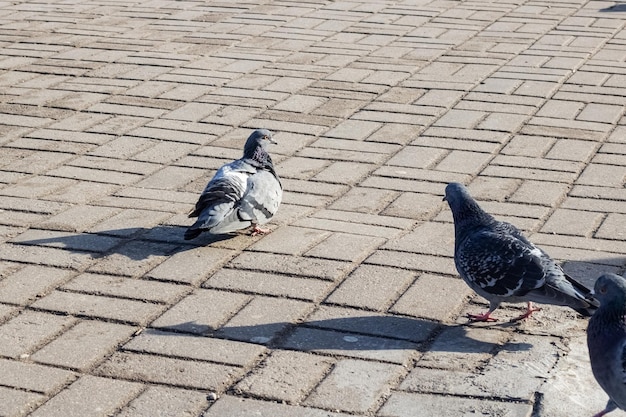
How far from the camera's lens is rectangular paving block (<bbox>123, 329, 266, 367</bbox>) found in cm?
438

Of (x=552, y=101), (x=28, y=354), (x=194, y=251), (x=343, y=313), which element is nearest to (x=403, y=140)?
(x=552, y=101)

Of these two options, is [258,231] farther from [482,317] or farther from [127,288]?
[482,317]

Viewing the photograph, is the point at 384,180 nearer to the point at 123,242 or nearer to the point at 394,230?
the point at 394,230

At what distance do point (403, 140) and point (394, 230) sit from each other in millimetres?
1659

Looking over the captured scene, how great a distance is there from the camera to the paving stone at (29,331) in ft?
14.7

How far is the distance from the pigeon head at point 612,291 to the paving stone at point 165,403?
1.52 meters

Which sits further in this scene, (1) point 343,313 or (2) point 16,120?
(2) point 16,120

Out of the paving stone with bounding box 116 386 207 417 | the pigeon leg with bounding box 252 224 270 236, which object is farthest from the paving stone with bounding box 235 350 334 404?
the pigeon leg with bounding box 252 224 270 236

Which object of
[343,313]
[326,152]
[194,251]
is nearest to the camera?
[343,313]

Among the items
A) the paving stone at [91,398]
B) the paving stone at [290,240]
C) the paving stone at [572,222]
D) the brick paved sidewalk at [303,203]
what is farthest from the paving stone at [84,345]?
the paving stone at [572,222]

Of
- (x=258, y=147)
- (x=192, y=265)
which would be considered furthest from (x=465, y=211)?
(x=258, y=147)

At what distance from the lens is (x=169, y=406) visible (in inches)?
158

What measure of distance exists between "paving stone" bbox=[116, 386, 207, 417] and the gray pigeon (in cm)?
145

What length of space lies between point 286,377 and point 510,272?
1063 mm
